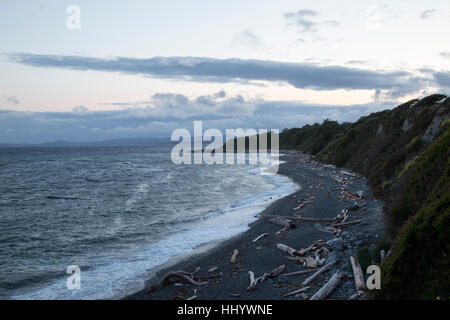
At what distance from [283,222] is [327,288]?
27.7 feet

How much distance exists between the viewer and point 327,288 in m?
8.73

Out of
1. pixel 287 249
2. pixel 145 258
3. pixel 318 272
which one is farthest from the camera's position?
pixel 145 258

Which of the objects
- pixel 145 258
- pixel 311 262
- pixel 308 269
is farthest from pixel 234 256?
pixel 145 258

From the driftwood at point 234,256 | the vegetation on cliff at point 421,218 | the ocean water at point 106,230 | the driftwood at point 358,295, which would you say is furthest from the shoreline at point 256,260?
the vegetation on cliff at point 421,218

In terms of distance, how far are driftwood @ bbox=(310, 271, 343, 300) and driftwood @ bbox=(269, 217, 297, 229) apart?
7206mm

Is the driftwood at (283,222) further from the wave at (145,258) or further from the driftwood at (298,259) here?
the driftwood at (298,259)

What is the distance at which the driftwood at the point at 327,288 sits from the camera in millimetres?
8500

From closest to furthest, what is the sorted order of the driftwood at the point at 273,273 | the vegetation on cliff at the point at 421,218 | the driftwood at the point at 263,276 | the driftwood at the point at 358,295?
→ the vegetation on cliff at the point at 421,218, the driftwood at the point at 358,295, the driftwood at the point at 263,276, the driftwood at the point at 273,273

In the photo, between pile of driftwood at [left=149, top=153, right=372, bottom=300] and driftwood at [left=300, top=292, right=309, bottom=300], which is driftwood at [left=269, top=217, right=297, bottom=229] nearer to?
pile of driftwood at [left=149, top=153, right=372, bottom=300]

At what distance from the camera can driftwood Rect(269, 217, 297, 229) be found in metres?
16.5

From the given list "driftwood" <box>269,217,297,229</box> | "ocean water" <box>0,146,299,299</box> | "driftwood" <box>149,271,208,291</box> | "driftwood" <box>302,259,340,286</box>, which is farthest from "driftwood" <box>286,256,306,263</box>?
"ocean water" <box>0,146,299,299</box>

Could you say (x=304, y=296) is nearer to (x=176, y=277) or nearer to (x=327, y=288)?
(x=327, y=288)

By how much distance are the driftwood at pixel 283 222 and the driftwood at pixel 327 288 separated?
23.6 ft
